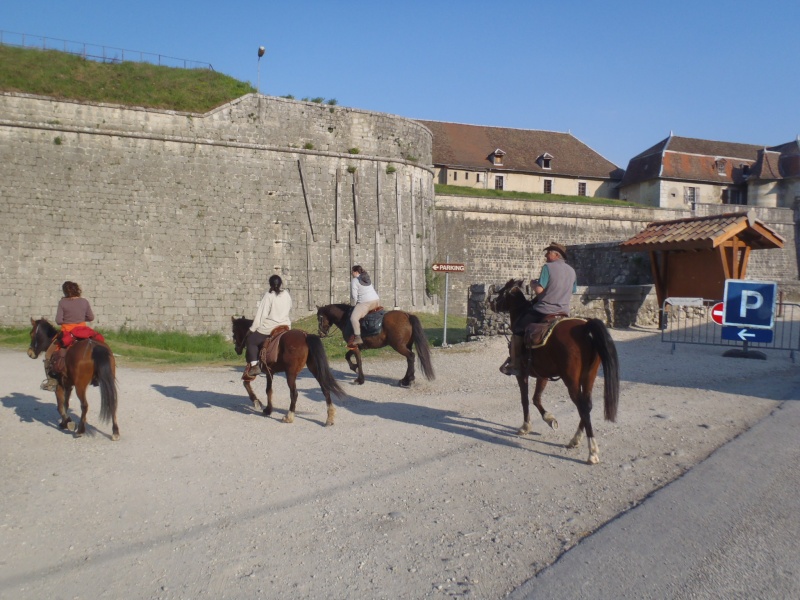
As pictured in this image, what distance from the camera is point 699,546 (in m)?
4.05

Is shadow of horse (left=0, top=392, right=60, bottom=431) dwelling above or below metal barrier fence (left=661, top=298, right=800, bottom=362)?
below

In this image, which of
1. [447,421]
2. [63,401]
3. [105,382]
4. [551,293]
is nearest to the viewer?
[551,293]

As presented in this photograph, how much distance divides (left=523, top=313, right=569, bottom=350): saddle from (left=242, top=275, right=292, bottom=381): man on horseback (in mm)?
3196

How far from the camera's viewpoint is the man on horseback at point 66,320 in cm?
741

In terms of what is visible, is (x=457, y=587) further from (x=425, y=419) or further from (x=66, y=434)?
(x=66, y=434)

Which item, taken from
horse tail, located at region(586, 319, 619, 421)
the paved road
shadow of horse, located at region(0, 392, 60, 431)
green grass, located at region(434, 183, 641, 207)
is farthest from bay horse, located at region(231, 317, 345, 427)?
green grass, located at region(434, 183, 641, 207)

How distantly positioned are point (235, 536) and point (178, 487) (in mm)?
1321

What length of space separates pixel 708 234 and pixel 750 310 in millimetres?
3663

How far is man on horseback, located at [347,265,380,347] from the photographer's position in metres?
10.2

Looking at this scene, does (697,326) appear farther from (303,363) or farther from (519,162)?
(519,162)

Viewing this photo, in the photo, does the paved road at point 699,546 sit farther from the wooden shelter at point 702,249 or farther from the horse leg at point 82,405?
the wooden shelter at point 702,249

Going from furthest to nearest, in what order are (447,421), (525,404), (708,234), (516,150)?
(516,150) < (708,234) < (447,421) < (525,404)

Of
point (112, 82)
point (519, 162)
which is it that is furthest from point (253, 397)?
point (519, 162)

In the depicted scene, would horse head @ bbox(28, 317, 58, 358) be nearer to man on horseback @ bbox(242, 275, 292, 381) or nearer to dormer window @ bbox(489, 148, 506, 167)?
man on horseback @ bbox(242, 275, 292, 381)
